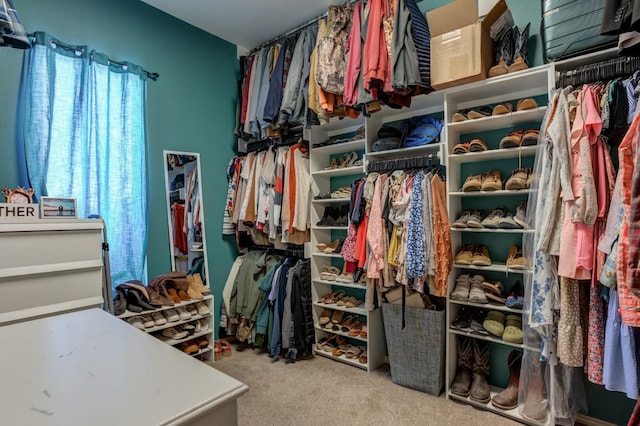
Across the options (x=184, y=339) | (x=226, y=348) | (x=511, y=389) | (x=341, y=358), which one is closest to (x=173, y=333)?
(x=184, y=339)

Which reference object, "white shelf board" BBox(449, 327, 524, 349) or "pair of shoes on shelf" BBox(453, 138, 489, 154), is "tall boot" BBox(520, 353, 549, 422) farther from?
"pair of shoes on shelf" BBox(453, 138, 489, 154)

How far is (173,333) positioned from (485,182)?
2415 mm

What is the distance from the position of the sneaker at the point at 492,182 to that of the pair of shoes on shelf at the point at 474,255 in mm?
426

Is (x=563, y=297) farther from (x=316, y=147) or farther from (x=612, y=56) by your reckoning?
(x=316, y=147)

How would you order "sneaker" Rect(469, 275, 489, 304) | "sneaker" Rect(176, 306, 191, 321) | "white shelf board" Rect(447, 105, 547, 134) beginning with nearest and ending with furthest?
1. "white shelf board" Rect(447, 105, 547, 134)
2. "sneaker" Rect(469, 275, 489, 304)
3. "sneaker" Rect(176, 306, 191, 321)

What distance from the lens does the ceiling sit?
103 inches

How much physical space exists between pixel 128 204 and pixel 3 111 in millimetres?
882

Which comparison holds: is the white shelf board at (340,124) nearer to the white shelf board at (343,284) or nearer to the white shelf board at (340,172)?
the white shelf board at (340,172)

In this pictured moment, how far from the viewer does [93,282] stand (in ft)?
5.87

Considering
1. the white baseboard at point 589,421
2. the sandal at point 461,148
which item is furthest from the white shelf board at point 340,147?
the white baseboard at point 589,421

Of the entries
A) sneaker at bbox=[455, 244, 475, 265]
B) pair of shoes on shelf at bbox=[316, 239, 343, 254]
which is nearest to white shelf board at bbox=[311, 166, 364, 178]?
pair of shoes on shelf at bbox=[316, 239, 343, 254]

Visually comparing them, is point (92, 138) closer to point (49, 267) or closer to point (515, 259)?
point (49, 267)

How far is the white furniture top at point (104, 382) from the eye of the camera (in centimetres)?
56

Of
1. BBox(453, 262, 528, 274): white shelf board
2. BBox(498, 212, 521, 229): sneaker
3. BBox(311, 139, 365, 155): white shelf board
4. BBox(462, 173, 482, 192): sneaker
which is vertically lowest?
BBox(453, 262, 528, 274): white shelf board
